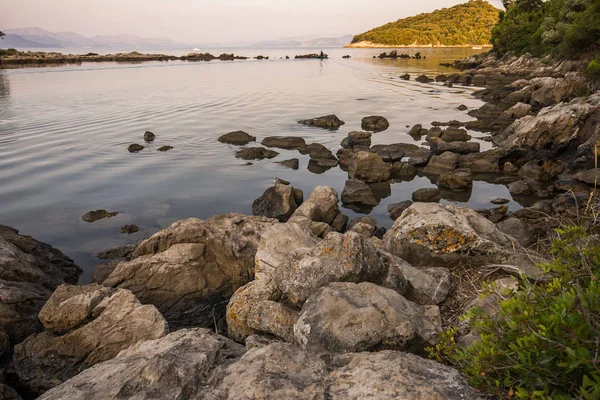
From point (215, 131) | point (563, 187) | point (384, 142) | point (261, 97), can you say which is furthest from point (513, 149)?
point (261, 97)

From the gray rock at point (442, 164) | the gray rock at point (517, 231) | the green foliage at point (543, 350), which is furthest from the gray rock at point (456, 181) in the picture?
the green foliage at point (543, 350)

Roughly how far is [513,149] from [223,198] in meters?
17.0

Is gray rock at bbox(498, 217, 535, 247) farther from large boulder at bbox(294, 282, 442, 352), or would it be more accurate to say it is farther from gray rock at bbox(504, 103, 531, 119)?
gray rock at bbox(504, 103, 531, 119)

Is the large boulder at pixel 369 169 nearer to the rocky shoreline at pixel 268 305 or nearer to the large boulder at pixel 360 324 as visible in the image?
the rocky shoreline at pixel 268 305

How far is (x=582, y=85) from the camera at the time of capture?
33781mm

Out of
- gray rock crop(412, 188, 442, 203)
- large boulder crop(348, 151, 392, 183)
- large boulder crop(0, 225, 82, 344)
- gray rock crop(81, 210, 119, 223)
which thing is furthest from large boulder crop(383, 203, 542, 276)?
gray rock crop(81, 210, 119, 223)

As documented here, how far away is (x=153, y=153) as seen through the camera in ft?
87.3

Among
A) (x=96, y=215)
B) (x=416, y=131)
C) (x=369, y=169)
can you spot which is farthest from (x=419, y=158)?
(x=96, y=215)

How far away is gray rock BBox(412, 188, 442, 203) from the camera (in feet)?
58.6

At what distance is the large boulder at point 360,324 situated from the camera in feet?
16.0

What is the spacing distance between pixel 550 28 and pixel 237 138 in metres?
61.0

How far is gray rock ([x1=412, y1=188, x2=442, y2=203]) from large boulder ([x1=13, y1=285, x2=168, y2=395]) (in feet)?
45.3

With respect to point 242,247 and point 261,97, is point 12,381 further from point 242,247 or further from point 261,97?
point 261,97

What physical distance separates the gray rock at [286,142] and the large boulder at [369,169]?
745 centimetres
